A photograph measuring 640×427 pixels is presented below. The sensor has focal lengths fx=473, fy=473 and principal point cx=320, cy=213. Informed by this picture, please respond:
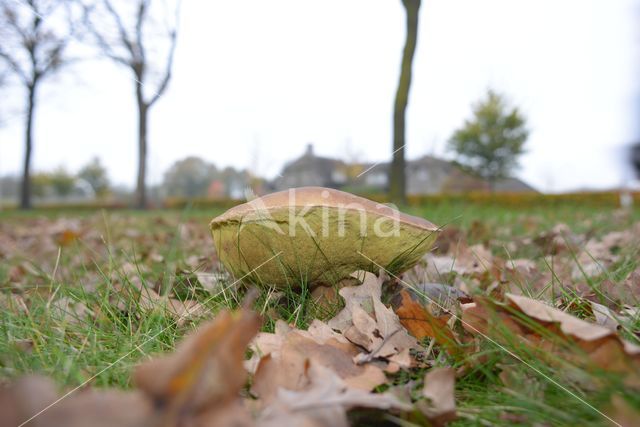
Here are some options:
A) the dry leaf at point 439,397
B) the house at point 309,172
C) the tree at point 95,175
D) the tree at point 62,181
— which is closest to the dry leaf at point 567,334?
the dry leaf at point 439,397

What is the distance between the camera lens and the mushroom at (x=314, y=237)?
1.16 meters

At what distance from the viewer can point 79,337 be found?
1.19m

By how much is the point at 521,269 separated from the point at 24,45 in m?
13.0

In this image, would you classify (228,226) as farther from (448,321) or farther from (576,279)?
(576,279)

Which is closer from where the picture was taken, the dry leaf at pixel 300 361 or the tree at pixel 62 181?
the dry leaf at pixel 300 361

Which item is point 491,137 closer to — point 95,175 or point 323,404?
point 323,404

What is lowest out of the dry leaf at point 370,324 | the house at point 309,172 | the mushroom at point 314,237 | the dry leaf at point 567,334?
the dry leaf at point 370,324

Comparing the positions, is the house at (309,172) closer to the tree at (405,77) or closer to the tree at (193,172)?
the tree at (193,172)

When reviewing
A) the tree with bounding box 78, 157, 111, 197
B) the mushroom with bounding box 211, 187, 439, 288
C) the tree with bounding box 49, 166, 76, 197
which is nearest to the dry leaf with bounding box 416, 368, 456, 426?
the mushroom with bounding box 211, 187, 439, 288

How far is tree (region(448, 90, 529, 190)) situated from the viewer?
1722 cm

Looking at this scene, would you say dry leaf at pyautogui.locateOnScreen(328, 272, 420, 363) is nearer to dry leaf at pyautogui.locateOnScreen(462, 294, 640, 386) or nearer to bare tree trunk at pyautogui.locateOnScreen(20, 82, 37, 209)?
dry leaf at pyautogui.locateOnScreen(462, 294, 640, 386)

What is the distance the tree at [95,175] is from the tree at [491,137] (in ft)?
139

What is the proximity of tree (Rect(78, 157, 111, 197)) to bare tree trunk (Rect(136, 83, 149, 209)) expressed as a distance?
39186mm

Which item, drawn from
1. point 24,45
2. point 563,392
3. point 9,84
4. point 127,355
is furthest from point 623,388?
point 9,84
